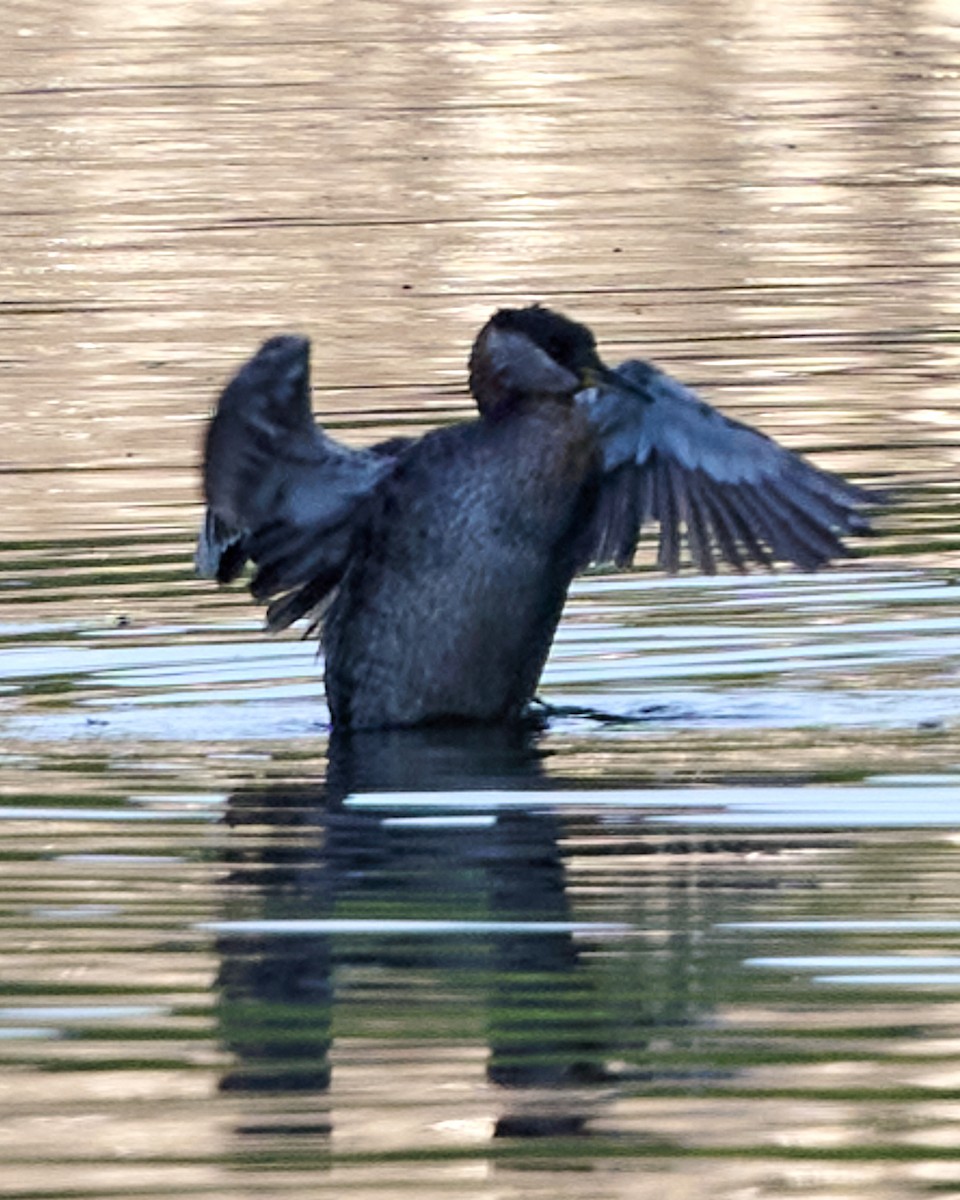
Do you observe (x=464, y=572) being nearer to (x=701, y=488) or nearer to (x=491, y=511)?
(x=491, y=511)

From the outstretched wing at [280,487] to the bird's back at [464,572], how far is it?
8 cm

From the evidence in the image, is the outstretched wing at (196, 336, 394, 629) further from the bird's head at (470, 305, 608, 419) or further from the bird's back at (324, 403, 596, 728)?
the bird's head at (470, 305, 608, 419)

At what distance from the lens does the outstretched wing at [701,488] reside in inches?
364

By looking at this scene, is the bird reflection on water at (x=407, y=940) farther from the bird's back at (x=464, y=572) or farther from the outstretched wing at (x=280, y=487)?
the outstretched wing at (x=280, y=487)

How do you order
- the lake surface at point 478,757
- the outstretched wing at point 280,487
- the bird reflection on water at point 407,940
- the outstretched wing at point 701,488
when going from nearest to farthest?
1. the lake surface at point 478,757
2. the bird reflection on water at point 407,940
3. the outstretched wing at point 280,487
4. the outstretched wing at point 701,488

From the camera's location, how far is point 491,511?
29.5 ft

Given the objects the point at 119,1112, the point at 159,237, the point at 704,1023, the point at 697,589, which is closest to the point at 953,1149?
the point at 704,1023

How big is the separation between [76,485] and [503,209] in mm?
6692

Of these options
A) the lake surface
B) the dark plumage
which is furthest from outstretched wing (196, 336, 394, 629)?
the lake surface

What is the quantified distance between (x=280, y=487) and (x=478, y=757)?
31.6 inches

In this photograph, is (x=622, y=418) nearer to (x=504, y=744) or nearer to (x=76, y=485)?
(x=504, y=744)

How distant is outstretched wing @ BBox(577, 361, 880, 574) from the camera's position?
9242 millimetres

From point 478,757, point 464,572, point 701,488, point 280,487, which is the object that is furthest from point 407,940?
point 701,488

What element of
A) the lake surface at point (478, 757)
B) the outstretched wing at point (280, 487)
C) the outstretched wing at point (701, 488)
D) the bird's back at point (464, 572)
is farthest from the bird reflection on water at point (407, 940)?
the outstretched wing at point (701, 488)
